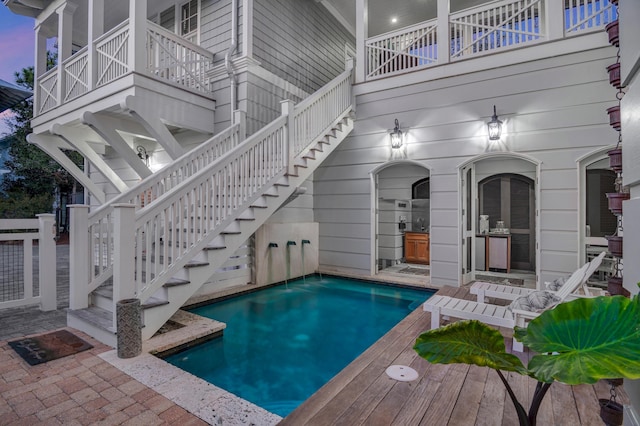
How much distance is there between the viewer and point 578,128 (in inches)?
194

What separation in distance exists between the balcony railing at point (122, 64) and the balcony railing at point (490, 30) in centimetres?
341

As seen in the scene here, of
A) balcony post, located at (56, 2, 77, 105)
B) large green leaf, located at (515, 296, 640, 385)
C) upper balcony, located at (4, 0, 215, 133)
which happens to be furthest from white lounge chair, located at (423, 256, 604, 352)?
balcony post, located at (56, 2, 77, 105)

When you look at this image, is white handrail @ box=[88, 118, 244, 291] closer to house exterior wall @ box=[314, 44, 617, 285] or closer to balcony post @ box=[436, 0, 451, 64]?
house exterior wall @ box=[314, 44, 617, 285]

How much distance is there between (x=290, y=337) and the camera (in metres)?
3.98

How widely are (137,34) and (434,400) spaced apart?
581cm

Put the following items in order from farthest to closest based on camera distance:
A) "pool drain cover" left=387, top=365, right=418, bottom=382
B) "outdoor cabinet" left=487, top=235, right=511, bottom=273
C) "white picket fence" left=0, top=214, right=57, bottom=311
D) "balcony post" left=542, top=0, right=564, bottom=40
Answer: "outdoor cabinet" left=487, top=235, right=511, bottom=273
"balcony post" left=542, top=0, right=564, bottom=40
"white picket fence" left=0, top=214, right=57, bottom=311
"pool drain cover" left=387, top=365, right=418, bottom=382

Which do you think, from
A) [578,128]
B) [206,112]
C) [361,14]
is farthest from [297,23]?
[578,128]

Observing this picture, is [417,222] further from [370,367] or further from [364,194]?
[370,367]

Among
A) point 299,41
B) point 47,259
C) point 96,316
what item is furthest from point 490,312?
point 299,41

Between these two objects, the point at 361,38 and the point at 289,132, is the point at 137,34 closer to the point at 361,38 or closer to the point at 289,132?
the point at 289,132

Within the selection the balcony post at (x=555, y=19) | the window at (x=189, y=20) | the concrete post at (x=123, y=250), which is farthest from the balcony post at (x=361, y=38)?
the concrete post at (x=123, y=250)

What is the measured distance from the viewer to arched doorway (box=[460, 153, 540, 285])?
724 cm

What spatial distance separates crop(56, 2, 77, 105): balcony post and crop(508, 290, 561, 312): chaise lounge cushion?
8258mm

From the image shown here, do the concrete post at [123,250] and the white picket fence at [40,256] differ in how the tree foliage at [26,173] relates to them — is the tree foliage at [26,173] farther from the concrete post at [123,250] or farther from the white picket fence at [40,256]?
the concrete post at [123,250]
